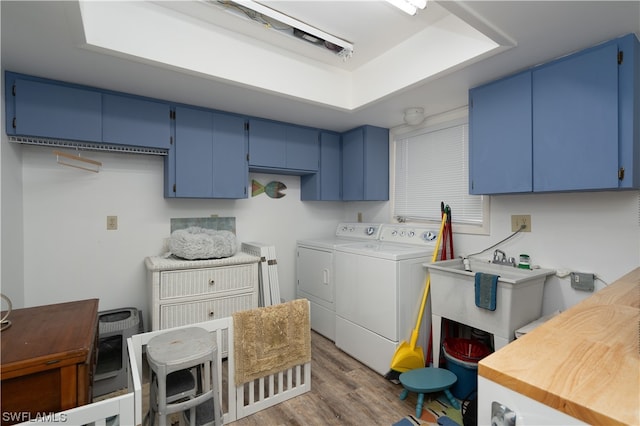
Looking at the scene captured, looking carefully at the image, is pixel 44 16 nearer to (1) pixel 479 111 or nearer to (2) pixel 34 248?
(2) pixel 34 248

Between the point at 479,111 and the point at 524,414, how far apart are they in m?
2.00

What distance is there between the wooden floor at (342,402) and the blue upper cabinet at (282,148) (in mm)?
1892

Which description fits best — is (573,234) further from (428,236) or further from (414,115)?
(414,115)

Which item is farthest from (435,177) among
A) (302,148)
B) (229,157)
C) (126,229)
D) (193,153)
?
(126,229)

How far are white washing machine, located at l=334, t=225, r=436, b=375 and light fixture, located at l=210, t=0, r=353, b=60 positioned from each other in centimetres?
157

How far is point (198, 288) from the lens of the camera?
2.38 meters

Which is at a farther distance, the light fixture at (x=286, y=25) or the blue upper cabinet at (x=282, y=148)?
the blue upper cabinet at (x=282, y=148)

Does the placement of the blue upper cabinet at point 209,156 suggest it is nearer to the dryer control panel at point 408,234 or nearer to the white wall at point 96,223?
the white wall at point 96,223

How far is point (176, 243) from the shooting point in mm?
2438

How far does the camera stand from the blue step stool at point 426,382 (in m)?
1.89

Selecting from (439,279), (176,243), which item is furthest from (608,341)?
(176,243)

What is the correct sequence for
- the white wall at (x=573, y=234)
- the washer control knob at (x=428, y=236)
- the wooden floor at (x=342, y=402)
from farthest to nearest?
the washer control knob at (x=428, y=236) → the wooden floor at (x=342, y=402) → the white wall at (x=573, y=234)

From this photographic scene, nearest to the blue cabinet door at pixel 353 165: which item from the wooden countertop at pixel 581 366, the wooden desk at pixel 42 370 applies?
the wooden countertop at pixel 581 366

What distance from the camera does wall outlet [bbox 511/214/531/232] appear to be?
213 cm
